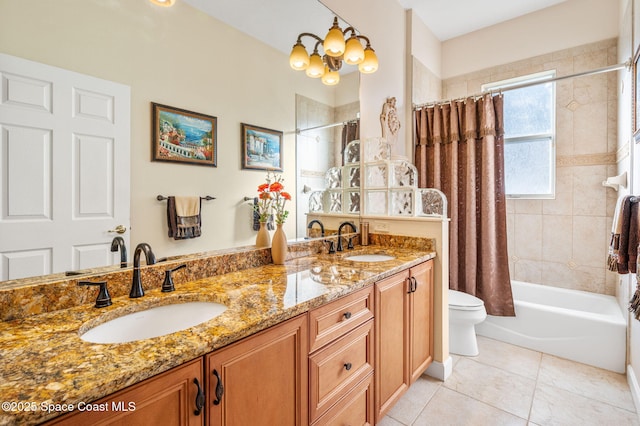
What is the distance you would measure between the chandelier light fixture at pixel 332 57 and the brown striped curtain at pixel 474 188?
1129mm

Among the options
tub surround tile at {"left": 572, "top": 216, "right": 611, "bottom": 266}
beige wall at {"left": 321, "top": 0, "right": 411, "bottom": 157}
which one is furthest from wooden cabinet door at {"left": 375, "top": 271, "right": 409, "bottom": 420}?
tub surround tile at {"left": 572, "top": 216, "right": 611, "bottom": 266}

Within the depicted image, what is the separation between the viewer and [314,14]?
1.90 meters

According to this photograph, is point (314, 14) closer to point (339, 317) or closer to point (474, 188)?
point (339, 317)

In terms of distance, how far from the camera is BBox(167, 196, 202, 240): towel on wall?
1.24 m

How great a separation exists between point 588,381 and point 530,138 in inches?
85.9

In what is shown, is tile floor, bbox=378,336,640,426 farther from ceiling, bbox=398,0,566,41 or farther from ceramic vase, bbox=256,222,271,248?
ceiling, bbox=398,0,566,41

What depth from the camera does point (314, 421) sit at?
1.11 meters

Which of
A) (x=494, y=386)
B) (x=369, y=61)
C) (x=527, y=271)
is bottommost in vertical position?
(x=494, y=386)

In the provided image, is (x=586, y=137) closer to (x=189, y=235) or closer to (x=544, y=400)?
(x=544, y=400)

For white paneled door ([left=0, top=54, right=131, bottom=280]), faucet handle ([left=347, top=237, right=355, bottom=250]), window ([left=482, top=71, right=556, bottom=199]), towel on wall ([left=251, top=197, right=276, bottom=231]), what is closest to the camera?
white paneled door ([left=0, top=54, right=131, bottom=280])

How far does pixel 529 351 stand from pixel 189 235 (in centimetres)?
273

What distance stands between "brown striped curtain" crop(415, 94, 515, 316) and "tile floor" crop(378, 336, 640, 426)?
549 mm

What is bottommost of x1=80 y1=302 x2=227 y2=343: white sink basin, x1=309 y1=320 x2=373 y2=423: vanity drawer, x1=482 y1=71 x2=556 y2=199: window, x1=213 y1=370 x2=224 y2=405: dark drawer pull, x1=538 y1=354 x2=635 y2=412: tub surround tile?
x1=538 y1=354 x2=635 y2=412: tub surround tile

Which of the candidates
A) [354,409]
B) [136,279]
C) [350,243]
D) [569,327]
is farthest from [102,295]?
[569,327]
